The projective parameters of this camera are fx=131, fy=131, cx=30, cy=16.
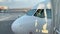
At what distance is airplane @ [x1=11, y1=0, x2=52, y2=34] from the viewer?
1136 millimetres

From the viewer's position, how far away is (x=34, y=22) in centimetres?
116

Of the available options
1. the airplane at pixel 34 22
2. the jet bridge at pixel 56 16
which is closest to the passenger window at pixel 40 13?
the airplane at pixel 34 22

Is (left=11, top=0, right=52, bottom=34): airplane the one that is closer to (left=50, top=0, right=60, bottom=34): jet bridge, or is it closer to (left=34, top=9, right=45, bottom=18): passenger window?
(left=34, top=9, right=45, bottom=18): passenger window

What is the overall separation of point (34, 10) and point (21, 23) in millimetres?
173

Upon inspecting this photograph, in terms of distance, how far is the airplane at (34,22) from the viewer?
3.73 feet

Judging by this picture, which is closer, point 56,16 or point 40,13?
point 56,16

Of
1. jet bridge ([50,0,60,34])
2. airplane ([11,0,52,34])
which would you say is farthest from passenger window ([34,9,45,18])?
jet bridge ([50,0,60,34])

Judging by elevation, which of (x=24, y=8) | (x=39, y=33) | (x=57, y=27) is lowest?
(x=39, y=33)

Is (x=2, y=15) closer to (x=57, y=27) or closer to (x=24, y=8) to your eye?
(x=24, y=8)

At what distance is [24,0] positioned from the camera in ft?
3.61

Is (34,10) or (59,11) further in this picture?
(34,10)

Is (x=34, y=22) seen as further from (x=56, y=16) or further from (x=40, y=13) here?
(x=56, y=16)

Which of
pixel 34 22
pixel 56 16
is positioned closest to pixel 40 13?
pixel 34 22

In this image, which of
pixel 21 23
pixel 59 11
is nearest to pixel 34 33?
pixel 21 23
